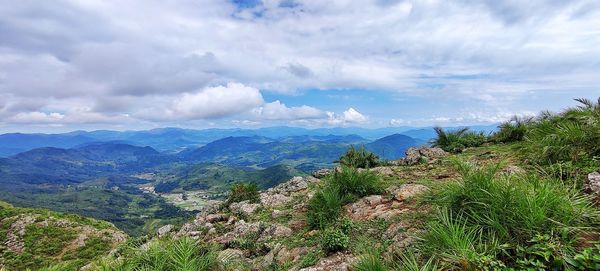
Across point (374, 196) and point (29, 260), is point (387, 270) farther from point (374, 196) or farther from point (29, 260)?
point (29, 260)

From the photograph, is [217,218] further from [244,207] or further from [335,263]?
[335,263]

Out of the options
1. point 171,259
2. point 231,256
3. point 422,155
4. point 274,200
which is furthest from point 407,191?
point 422,155

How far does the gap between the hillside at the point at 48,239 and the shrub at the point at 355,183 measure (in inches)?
964

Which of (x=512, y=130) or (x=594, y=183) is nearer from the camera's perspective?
(x=594, y=183)

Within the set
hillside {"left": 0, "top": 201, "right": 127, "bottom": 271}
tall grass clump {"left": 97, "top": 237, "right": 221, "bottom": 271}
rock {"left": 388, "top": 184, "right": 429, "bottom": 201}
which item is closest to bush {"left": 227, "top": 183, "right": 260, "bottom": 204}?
tall grass clump {"left": 97, "top": 237, "right": 221, "bottom": 271}

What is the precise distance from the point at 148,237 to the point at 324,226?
6899 millimetres

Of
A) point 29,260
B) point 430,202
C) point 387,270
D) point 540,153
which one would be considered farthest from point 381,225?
point 29,260

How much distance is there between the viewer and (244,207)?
40.1ft

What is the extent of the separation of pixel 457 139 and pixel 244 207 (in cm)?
1201

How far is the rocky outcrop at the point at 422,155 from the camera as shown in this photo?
14.0m

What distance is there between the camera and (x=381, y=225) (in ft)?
22.7

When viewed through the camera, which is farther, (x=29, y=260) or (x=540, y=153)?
(x=29, y=260)

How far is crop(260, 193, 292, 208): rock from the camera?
39.7 feet

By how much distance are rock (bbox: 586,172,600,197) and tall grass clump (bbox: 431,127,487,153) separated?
10.1 m
